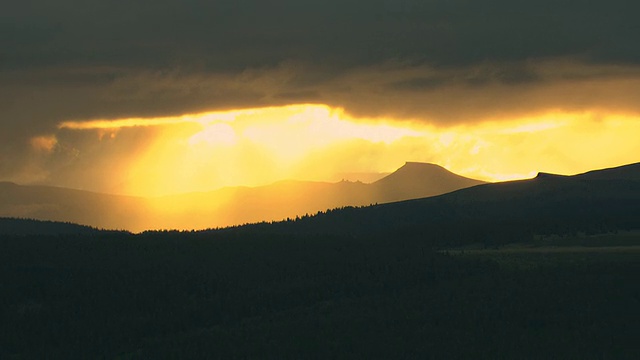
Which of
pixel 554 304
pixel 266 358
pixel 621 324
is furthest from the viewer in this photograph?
pixel 554 304

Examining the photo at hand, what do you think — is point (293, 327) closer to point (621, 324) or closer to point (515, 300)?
point (515, 300)

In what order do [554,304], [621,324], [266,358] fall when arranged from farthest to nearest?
[554,304]
[621,324]
[266,358]

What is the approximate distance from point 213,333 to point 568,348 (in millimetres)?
59666

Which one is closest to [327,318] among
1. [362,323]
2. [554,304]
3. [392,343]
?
[362,323]

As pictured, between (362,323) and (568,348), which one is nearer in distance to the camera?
(568,348)

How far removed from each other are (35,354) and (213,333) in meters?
29.8

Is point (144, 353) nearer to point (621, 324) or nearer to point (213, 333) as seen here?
point (213, 333)

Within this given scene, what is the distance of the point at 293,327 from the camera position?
189 meters

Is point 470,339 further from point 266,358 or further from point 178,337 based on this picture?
point 178,337

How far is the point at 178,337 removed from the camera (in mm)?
196750

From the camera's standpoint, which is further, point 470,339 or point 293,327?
point 293,327

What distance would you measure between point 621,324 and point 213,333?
66081 millimetres

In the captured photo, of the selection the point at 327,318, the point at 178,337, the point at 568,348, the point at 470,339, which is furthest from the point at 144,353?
the point at 568,348

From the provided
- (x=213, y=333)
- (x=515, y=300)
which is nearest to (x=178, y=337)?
(x=213, y=333)
